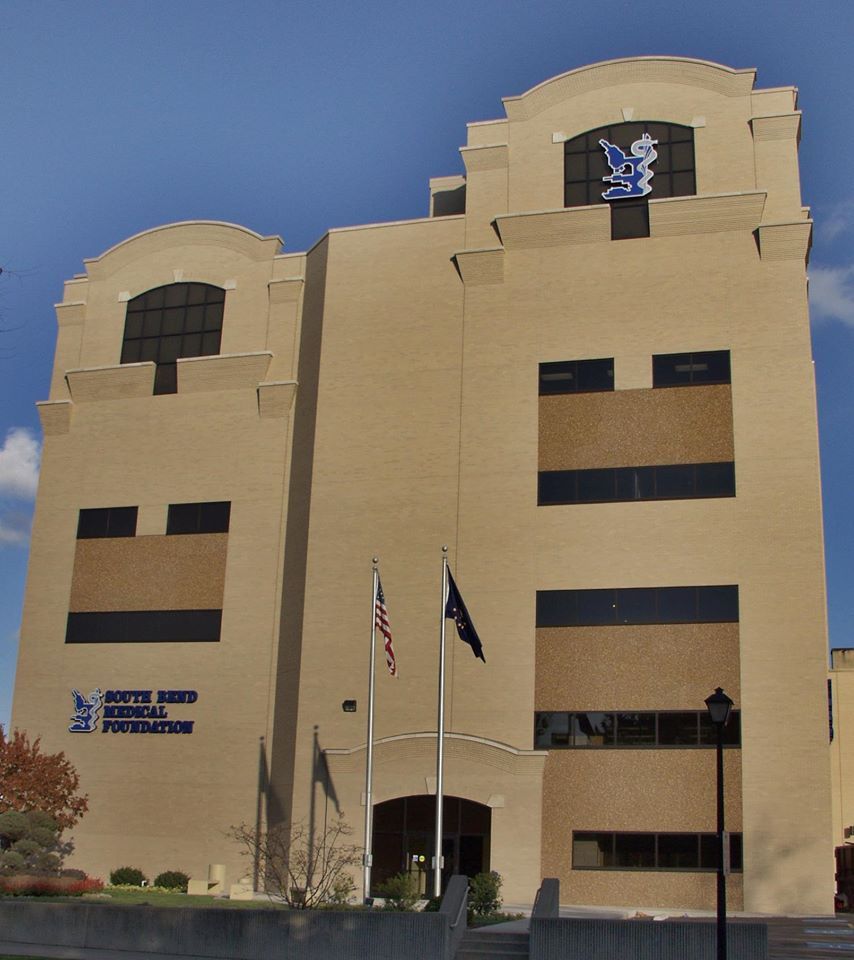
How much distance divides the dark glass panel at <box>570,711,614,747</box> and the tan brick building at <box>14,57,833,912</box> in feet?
0.36

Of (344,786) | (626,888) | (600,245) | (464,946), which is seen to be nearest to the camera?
(464,946)

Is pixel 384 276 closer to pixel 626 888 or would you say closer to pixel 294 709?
pixel 294 709

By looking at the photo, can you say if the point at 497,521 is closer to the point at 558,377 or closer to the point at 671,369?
the point at 558,377

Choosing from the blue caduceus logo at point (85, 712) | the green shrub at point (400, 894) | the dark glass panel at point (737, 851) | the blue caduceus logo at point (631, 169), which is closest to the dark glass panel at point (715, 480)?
the blue caduceus logo at point (631, 169)

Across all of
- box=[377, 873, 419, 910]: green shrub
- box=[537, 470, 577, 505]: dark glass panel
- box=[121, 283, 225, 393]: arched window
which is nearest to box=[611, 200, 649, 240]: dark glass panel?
box=[537, 470, 577, 505]: dark glass panel

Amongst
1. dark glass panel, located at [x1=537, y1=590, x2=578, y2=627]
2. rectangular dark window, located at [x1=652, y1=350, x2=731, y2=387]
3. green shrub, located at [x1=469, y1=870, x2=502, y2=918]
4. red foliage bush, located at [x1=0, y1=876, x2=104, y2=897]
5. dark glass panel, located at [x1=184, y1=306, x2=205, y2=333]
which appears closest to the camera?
green shrub, located at [x1=469, y1=870, x2=502, y2=918]

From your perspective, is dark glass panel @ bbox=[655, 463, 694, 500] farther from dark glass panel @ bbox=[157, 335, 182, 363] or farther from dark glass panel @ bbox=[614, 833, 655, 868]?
dark glass panel @ bbox=[157, 335, 182, 363]

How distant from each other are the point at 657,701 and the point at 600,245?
17.3 metres

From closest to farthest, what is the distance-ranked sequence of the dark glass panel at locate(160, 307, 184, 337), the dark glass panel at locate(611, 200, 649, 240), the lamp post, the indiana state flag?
the lamp post, the indiana state flag, the dark glass panel at locate(611, 200, 649, 240), the dark glass panel at locate(160, 307, 184, 337)

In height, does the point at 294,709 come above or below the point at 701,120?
below

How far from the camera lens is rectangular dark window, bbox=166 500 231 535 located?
173 ft

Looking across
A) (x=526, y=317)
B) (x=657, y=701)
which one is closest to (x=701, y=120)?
(x=526, y=317)

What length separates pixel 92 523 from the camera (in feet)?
180

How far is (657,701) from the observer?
144ft
